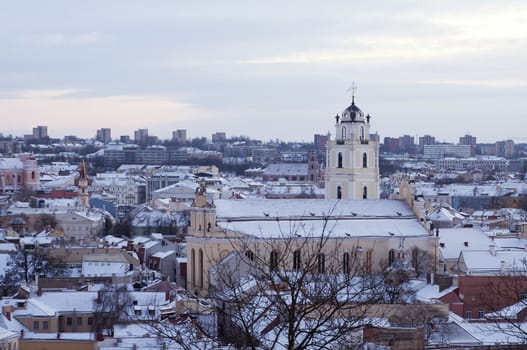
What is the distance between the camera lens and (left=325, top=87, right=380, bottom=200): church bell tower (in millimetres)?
48156

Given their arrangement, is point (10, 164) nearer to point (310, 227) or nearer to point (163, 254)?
point (163, 254)

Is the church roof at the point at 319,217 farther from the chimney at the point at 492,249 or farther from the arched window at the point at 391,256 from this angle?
the chimney at the point at 492,249

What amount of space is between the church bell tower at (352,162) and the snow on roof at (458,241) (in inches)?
168

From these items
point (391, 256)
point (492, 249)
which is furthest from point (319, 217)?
point (492, 249)

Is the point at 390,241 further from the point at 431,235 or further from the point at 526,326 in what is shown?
the point at 526,326

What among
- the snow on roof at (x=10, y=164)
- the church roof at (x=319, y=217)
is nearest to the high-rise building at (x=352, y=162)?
the church roof at (x=319, y=217)

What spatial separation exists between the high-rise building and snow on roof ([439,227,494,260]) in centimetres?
427

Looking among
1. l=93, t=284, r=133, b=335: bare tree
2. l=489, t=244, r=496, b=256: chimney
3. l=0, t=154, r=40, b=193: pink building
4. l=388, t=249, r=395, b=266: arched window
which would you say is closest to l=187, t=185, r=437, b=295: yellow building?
l=388, t=249, r=395, b=266: arched window

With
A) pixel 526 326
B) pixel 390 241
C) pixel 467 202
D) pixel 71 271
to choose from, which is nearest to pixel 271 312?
pixel 526 326

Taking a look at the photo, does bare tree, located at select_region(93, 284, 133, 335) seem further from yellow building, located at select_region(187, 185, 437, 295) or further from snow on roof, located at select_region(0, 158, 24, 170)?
snow on roof, located at select_region(0, 158, 24, 170)

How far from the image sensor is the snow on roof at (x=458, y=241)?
42.7 meters

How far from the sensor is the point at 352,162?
158 ft

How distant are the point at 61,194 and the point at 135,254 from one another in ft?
137

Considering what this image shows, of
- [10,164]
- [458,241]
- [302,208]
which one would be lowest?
[10,164]
